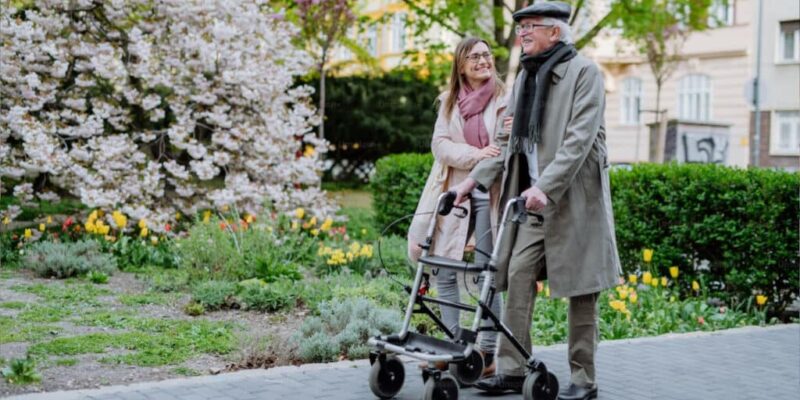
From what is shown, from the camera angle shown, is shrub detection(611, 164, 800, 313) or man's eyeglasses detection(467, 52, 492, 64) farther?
shrub detection(611, 164, 800, 313)

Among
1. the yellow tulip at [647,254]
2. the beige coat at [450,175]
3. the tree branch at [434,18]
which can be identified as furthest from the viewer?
the tree branch at [434,18]

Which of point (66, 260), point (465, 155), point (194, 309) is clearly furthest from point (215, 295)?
point (465, 155)

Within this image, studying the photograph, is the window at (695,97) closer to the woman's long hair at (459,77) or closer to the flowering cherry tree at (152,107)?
the flowering cherry tree at (152,107)

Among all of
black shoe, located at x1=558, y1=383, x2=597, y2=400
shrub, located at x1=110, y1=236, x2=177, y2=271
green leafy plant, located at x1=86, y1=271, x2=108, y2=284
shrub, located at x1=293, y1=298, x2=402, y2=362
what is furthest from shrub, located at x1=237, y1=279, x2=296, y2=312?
black shoe, located at x1=558, y1=383, x2=597, y2=400

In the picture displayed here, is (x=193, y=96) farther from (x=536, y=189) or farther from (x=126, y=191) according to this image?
(x=536, y=189)

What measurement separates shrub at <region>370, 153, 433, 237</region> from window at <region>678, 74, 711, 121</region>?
2545cm

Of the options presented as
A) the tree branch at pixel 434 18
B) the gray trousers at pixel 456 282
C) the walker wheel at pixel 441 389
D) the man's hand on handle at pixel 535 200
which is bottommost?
the walker wheel at pixel 441 389

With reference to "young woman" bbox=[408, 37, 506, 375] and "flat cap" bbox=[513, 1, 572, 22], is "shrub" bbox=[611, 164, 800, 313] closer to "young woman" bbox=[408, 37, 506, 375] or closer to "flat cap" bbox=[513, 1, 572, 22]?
"young woman" bbox=[408, 37, 506, 375]

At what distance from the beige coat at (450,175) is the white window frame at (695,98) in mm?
32351

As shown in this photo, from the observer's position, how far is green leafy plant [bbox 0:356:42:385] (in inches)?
197

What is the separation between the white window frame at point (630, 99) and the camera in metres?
38.9

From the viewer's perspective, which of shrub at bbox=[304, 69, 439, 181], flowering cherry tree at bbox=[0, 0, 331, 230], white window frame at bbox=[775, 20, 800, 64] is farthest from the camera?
white window frame at bbox=[775, 20, 800, 64]

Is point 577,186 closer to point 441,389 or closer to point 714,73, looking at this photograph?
point 441,389

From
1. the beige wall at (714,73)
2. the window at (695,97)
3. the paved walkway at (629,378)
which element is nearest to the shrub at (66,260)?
the paved walkway at (629,378)
